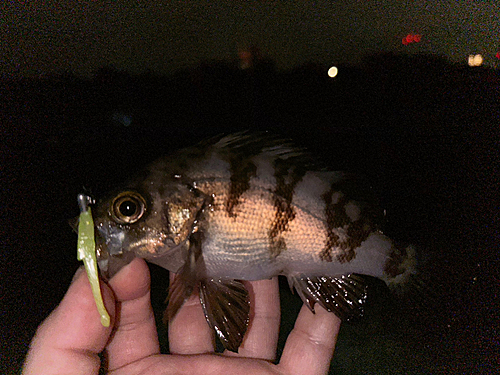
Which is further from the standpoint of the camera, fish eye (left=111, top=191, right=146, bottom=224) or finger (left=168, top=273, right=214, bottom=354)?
finger (left=168, top=273, right=214, bottom=354)

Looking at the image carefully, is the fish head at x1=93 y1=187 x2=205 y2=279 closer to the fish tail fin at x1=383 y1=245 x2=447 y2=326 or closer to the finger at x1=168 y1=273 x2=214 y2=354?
the finger at x1=168 y1=273 x2=214 y2=354

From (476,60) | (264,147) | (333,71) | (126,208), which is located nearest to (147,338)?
(126,208)

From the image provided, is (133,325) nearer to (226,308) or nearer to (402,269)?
(226,308)

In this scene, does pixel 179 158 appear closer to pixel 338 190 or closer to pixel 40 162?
pixel 338 190

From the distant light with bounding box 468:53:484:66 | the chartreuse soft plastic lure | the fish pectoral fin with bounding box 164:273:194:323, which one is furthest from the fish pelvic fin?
the distant light with bounding box 468:53:484:66

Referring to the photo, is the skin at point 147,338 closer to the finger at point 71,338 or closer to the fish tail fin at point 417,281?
the finger at point 71,338

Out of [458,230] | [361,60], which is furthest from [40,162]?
[458,230]
